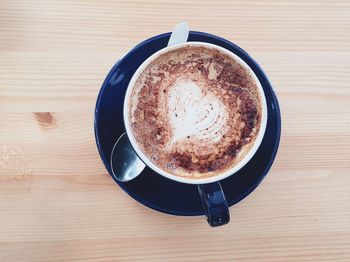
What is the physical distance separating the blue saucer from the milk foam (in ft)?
0.35

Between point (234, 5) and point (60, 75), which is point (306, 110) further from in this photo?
point (60, 75)

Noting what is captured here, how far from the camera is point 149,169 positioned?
92cm

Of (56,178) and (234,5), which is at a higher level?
(234,5)

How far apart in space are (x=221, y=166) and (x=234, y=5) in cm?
36

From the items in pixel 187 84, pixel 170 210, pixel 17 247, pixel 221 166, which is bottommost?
pixel 17 247

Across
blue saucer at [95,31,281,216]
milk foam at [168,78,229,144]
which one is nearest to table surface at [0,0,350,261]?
blue saucer at [95,31,281,216]

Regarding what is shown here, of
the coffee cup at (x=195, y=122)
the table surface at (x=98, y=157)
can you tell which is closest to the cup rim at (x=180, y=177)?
the coffee cup at (x=195, y=122)

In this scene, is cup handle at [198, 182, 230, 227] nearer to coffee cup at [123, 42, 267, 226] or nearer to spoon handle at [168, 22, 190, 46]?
coffee cup at [123, 42, 267, 226]

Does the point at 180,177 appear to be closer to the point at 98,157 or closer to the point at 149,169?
the point at 149,169

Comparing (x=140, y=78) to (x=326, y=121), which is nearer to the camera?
(x=140, y=78)

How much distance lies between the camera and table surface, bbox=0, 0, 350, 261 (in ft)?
3.10

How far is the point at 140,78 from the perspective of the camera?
85 cm

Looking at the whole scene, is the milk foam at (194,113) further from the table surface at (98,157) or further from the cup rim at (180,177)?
the table surface at (98,157)

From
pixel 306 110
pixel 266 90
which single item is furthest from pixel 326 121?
pixel 266 90
